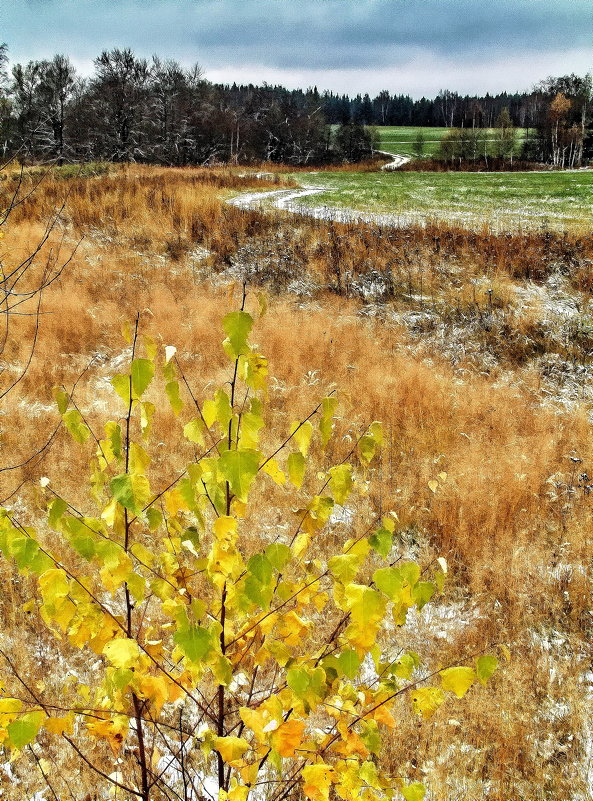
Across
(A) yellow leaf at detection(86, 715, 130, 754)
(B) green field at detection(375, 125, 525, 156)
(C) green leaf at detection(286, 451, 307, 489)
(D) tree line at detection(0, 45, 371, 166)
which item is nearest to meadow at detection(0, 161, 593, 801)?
(C) green leaf at detection(286, 451, 307, 489)

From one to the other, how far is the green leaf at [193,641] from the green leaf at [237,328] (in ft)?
2.13

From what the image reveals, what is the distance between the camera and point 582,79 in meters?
60.5

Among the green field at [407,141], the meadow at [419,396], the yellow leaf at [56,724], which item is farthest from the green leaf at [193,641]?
the green field at [407,141]

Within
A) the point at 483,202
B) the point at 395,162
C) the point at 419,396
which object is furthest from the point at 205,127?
the point at 419,396

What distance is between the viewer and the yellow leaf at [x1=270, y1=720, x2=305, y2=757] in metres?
1.28

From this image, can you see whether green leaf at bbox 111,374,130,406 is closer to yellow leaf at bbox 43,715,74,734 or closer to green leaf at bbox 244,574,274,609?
green leaf at bbox 244,574,274,609

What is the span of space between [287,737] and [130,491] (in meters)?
0.74

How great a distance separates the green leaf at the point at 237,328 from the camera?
123 centimetres

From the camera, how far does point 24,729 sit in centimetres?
111

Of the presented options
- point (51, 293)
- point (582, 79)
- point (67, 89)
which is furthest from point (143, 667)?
point (582, 79)

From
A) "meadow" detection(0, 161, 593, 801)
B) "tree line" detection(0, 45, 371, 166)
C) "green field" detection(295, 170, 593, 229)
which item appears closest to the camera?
"meadow" detection(0, 161, 593, 801)

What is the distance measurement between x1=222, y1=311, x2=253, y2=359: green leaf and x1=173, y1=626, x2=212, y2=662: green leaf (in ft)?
2.13

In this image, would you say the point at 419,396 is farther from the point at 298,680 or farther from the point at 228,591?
the point at 298,680

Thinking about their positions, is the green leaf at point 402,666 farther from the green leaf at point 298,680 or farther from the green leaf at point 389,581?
the green leaf at point 389,581
